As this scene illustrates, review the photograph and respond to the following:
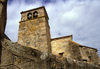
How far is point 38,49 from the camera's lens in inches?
396

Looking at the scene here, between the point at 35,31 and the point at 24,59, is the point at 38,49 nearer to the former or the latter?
the point at 35,31

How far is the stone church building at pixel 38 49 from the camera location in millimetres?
1578

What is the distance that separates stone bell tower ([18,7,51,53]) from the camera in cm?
1040

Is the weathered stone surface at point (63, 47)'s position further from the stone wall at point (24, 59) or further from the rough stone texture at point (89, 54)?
the stone wall at point (24, 59)

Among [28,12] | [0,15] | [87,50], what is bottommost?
[87,50]

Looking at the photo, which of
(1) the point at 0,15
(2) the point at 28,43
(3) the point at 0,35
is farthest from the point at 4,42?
(2) the point at 28,43

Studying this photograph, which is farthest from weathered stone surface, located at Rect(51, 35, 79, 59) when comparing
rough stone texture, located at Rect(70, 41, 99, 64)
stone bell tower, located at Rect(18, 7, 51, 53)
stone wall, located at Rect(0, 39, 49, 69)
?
stone wall, located at Rect(0, 39, 49, 69)

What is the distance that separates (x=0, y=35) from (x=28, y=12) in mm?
12358

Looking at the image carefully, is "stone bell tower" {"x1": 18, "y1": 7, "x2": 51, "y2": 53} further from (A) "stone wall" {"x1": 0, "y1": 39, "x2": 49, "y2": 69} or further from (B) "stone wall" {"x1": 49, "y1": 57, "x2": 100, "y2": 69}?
(A) "stone wall" {"x1": 0, "y1": 39, "x2": 49, "y2": 69}

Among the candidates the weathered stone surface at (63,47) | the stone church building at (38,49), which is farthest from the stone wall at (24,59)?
the weathered stone surface at (63,47)

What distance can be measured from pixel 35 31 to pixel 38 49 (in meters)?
2.39

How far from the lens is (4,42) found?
170 cm

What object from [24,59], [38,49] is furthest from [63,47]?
[24,59]

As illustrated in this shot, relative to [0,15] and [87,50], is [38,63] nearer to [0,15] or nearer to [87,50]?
[0,15]
